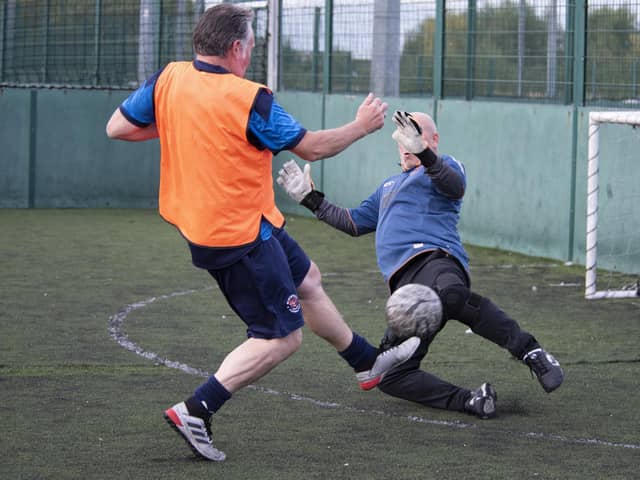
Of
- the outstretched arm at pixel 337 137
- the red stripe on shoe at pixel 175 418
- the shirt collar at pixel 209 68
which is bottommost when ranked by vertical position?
the red stripe on shoe at pixel 175 418

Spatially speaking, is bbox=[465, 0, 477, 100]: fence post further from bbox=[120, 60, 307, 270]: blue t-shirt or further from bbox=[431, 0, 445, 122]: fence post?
bbox=[120, 60, 307, 270]: blue t-shirt

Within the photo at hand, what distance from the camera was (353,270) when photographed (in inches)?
447

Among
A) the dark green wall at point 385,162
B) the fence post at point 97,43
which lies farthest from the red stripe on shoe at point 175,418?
the fence post at point 97,43

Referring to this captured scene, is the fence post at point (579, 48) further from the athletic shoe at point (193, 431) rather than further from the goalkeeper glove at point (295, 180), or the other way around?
the athletic shoe at point (193, 431)

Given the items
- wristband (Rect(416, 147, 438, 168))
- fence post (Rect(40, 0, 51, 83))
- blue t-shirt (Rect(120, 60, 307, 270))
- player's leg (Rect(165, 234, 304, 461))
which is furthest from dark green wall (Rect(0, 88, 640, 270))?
blue t-shirt (Rect(120, 60, 307, 270))

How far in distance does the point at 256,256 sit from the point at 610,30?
8.41 meters

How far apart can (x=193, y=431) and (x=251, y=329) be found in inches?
20.5

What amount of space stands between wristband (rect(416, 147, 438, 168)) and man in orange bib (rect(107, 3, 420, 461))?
0.38 meters

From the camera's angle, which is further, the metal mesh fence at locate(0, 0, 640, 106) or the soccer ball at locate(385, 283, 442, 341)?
the metal mesh fence at locate(0, 0, 640, 106)

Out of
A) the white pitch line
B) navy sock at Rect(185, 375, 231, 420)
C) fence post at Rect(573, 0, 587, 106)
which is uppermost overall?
fence post at Rect(573, 0, 587, 106)

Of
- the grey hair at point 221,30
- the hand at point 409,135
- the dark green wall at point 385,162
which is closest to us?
the grey hair at point 221,30

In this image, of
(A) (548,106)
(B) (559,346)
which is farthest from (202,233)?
(A) (548,106)

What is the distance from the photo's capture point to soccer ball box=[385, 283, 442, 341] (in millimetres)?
5496

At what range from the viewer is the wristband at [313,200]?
6008mm
